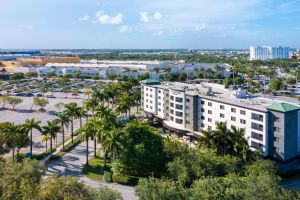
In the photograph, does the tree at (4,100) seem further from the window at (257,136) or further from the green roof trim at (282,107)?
the green roof trim at (282,107)

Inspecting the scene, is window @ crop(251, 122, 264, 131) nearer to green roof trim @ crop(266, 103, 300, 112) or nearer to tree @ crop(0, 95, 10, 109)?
green roof trim @ crop(266, 103, 300, 112)

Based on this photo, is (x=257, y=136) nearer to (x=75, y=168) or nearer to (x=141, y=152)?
(x=141, y=152)

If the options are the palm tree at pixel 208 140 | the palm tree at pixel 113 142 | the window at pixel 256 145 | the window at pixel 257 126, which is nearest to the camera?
the palm tree at pixel 113 142

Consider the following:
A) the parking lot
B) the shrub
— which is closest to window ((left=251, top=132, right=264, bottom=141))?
the shrub

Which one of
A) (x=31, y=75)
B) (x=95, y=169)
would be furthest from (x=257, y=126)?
(x=31, y=75)

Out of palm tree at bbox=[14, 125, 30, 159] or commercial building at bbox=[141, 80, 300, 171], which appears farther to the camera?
palm tree at bbox=[14, 125, 30, 159]

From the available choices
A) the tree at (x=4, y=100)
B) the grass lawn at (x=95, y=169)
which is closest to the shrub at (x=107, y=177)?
the grass lawn at (x=95, y=169)
